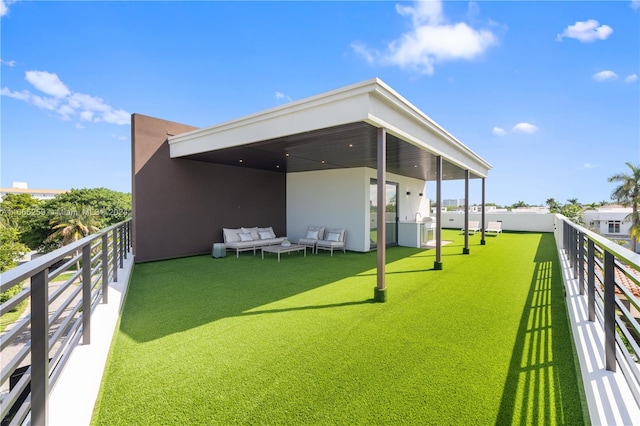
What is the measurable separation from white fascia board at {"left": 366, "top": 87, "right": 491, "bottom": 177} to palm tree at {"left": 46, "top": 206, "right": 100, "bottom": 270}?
25.3 m

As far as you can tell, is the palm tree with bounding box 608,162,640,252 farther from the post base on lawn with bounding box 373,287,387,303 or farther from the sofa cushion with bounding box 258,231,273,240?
the post base on lawn with bounding box 373,287,387,303

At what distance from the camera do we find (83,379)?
220 centimetres

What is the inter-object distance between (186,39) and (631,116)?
120 ft

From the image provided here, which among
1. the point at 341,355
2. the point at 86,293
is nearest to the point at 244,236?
the point at 86,293

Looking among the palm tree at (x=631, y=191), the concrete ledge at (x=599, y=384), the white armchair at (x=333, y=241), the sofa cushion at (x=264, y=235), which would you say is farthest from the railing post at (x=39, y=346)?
the palm tree at (x=631, y=191)

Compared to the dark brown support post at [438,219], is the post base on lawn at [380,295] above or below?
below

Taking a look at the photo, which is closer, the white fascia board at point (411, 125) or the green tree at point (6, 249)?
the white fascia board at point (411, 125)

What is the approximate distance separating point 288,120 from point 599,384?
4.92m

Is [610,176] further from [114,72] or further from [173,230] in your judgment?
[114,72]

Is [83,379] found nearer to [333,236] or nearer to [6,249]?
[333,236]

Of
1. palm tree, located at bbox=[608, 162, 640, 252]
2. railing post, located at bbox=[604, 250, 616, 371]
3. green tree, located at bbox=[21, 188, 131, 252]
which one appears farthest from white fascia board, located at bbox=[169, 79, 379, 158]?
palm tree, located at bbox=[608, 162, 640, 252]

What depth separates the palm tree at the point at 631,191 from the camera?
19953 mm

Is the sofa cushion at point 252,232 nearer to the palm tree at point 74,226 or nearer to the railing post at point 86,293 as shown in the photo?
the railing post at point 86,293

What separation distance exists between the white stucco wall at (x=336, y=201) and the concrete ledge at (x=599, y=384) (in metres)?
6.46
